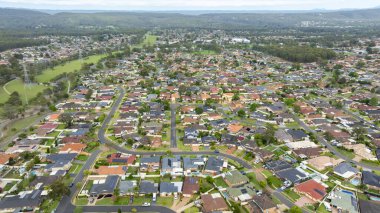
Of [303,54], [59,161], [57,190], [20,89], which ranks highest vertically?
[303,54]

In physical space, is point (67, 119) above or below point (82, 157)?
above

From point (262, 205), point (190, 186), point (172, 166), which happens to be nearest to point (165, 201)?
point (190, 186)

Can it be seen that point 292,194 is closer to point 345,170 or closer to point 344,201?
point 344,201

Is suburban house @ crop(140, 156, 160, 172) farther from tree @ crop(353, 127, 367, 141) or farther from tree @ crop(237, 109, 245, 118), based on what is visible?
tree @ crop(353, 127, 367, 141)

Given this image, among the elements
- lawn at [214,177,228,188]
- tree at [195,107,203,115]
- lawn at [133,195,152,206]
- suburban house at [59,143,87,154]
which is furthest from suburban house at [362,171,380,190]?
suburban house at [59,143,87,154]

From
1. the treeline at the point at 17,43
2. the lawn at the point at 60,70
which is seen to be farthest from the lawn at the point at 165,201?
the treeline at the point at 17,43

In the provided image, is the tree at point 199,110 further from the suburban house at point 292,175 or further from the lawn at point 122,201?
the lawn at point 122,201
